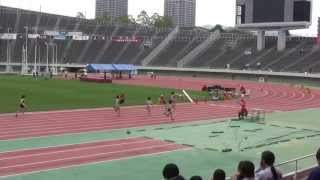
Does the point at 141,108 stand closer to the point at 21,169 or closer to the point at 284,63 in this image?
the point at 21,169

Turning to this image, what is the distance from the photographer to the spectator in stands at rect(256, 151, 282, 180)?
726 cm

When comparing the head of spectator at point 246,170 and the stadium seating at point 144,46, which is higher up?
the stadium seating at point 144,46

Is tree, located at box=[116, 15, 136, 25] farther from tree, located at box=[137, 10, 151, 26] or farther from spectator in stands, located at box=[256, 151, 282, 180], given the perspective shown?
spectator in stands, located at box=[256, 151, 282, 180]

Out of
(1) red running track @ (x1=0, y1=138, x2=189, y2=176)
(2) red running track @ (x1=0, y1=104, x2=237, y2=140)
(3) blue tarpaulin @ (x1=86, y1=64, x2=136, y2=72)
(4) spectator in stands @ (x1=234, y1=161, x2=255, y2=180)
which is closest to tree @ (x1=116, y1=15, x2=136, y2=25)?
(3) blue tarpaulin @ (x1=86, y1=64, x2=136, y2=72)

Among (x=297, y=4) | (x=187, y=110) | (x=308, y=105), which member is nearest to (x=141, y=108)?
(x=187, y=110)

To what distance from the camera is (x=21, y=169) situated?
577 inches

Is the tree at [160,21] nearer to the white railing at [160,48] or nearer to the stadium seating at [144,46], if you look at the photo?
the stadium seating at [144,46]

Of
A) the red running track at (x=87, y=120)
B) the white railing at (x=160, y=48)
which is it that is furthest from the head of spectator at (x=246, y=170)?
the white railing at (x=160, y=48)

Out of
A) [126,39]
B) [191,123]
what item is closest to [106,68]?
[126,39]

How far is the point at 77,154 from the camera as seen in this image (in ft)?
56.1

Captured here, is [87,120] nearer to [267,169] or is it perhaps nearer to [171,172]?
[267,169]

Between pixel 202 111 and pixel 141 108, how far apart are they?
3.59 m

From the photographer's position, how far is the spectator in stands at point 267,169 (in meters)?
7.26

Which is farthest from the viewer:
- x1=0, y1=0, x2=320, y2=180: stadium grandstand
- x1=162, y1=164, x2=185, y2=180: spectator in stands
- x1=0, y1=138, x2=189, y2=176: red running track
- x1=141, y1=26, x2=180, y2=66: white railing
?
x1=141, y1=26, x2=180, y2=66: white railing
